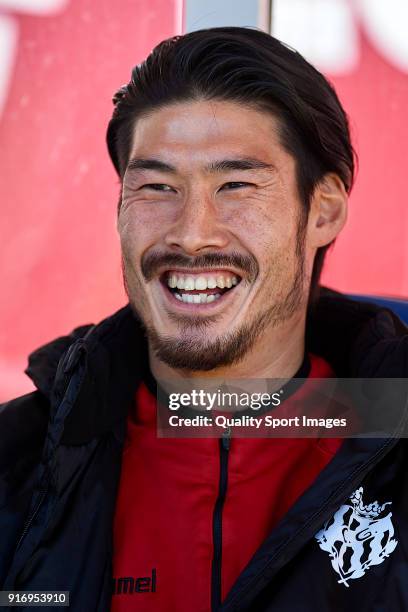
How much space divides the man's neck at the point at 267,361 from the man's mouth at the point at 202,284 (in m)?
0.11

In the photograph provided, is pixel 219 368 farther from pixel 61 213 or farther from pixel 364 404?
pixel 61 213

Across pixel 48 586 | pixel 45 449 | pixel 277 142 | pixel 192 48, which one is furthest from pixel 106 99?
pixel 48 586

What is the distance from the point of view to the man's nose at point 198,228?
125 centimetres

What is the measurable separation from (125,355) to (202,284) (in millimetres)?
222

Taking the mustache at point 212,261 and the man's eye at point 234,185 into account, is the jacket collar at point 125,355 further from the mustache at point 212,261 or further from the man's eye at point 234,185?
the man's eye at point 234,185

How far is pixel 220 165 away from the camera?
1.29 metres

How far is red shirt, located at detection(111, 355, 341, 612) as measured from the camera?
116 cm

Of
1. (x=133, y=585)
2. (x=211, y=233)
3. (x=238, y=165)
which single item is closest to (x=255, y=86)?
(x=238, y=165)

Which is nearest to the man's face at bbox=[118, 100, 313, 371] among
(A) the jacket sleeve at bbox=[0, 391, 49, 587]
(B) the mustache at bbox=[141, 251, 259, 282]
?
(B) the mustache at bbox=[141, 251, 259, 282]

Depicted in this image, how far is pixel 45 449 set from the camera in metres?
1.20

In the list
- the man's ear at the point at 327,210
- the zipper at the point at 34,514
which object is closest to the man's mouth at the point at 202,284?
the man's ear at the point at 327,210

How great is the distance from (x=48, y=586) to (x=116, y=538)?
0.14 m

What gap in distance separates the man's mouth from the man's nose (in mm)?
50

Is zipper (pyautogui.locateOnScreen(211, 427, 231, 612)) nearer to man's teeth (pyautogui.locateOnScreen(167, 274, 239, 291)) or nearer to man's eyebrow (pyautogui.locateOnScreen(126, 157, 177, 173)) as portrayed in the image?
man's teeth (pyautogui.locateOnScreen(167, 274, 239, 291))
